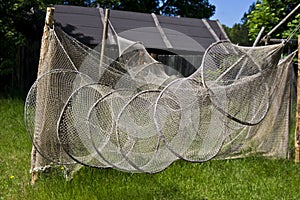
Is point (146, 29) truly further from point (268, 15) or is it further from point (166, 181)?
point (166, 181)

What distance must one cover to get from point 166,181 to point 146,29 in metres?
7.28

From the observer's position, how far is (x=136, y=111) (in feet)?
15.2

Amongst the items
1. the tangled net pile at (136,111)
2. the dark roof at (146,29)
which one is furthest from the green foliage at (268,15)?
the tangled net pile at (136,111)

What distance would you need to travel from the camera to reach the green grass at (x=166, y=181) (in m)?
4.65

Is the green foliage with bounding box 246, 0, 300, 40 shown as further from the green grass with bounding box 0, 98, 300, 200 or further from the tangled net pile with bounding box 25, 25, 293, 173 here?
the tangled net pile with bounding box 25, 25, 293, 173

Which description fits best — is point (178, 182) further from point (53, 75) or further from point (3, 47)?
point (3, 47)

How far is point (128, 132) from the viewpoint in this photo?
4.53 metres

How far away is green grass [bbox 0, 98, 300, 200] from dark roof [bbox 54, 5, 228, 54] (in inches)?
205

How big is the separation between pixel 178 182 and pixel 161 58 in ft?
17.6

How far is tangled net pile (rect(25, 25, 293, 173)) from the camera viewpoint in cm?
439

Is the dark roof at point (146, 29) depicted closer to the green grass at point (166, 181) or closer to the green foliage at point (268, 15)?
the green foliage at point (268, 15)

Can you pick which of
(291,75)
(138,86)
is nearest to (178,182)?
(138,86)

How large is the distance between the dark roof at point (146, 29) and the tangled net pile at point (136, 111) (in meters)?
5.85

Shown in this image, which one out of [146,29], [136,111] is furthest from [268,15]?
[136,111]
